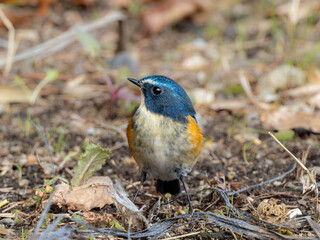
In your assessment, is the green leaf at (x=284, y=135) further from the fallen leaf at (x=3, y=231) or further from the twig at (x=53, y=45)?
the twig at (x=53, y=45)

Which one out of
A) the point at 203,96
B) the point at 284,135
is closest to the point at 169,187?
the point at 284,135

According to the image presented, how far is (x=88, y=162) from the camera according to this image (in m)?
3.74

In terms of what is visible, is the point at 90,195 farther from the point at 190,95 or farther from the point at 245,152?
the point at 190,95

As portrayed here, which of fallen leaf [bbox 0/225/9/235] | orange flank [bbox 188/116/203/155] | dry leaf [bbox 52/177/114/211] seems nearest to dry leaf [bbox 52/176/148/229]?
dry leaf [bbox 52/177/114/211]

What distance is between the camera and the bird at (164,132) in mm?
3607

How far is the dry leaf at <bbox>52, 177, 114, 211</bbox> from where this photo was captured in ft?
11.4

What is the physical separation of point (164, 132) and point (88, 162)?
66 cm

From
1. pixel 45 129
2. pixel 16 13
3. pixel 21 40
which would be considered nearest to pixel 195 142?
pixel 45 129

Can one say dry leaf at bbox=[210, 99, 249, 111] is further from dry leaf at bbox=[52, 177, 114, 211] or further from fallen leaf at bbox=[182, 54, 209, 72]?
dry leaf at bbox=[52, 177, 114, 211]

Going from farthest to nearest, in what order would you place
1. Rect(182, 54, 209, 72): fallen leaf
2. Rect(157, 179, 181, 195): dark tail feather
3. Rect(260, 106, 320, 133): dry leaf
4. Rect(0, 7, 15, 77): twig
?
Rect(182, 54, 209, 72): fallen leaf → Rect(0, 7, 15, 77): twig → Rect(260, 106, 320, 133): dry leaf → Rect(157, 179, 181, 195): dark tail feather

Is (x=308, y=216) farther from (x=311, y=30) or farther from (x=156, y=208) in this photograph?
(x=311, y=30)

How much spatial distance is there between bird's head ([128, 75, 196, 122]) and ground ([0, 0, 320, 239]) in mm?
629

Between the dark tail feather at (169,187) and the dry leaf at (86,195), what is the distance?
1.88 ft

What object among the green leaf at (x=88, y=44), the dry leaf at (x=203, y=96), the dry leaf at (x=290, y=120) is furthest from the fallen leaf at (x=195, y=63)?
the green leaf at (x=88, y=44)
